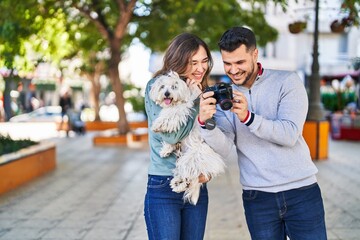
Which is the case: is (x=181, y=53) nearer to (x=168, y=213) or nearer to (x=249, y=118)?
(x=249, y=118)

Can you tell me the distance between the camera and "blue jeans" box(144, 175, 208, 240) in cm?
296

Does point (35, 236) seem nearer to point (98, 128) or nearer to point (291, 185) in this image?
point (291, 185)

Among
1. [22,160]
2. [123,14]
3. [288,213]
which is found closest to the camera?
[288,213]

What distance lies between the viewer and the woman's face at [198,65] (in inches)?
120

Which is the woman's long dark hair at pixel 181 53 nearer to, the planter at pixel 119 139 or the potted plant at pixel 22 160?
the potted plant at pixel 22 160

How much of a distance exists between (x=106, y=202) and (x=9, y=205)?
1400 mm

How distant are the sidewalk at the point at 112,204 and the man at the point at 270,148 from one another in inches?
114

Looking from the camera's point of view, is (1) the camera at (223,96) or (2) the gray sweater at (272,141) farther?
(2) the gray sweater at (272,141)

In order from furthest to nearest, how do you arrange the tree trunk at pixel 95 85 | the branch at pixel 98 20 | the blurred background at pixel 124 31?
the tree trunk at pixel 95 85, the branch at pixel 98 20, the blurred background at pixel 124 31

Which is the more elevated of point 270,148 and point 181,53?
point 181,53

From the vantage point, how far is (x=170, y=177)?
117 inches

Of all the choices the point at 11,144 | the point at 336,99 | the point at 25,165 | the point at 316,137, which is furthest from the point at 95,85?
the point at 25,165

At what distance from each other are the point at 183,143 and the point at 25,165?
23.0 ft

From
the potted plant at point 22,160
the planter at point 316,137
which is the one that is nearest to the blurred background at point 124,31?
the planter at point 316,137
